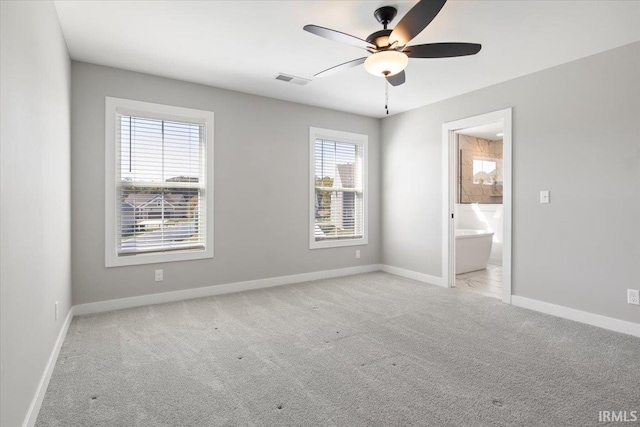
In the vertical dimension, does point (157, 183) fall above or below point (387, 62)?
below

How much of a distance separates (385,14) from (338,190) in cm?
307

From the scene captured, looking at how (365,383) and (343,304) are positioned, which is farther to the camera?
(343,304)

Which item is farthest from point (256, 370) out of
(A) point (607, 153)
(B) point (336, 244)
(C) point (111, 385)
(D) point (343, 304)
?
(A) point (607, 153)

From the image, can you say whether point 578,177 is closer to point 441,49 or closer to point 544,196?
point 544,196

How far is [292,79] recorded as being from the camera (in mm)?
3885

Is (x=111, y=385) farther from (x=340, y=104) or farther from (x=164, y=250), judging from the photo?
(x=340, y=104)

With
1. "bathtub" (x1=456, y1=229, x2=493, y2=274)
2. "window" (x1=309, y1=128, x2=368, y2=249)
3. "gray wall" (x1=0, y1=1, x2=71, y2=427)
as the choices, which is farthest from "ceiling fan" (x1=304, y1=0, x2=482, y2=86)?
"bathtub" (x1=456, y1=229, x2=493, y2=274)

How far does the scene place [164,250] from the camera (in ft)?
12.6

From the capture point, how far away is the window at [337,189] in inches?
198

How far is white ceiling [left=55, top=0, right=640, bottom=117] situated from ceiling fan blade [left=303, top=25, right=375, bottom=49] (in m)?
0.26

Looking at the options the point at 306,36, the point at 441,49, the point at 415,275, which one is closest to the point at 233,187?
the point at 306,36

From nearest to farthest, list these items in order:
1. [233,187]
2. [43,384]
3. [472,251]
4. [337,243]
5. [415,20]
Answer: [43,384] → [415,20] → [233,187] → [337,243] → [472,251]

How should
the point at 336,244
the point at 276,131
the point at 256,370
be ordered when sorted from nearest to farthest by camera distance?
the point at 256,370
the point at 276,131
the point at 336,244

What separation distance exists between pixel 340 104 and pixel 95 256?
3653 millimetres
